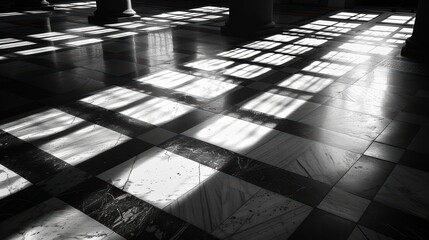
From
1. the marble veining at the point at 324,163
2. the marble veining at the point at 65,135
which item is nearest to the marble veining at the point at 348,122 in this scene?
the marble veining at the point at 324,163

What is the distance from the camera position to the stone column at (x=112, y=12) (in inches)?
464

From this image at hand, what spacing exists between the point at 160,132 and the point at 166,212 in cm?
145

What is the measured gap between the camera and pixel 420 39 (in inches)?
287

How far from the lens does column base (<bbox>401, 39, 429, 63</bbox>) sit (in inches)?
280

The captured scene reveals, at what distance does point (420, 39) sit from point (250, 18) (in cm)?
385

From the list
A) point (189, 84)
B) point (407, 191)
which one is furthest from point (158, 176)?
point (189, 84)

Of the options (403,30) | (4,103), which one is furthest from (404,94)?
(403,30)

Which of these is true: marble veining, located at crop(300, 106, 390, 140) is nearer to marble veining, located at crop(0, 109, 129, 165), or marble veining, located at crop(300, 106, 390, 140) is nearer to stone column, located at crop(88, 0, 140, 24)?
marble veining, located at crop(0, 109, 129, 165)

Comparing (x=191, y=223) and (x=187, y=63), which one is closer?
(x=191, y=223)

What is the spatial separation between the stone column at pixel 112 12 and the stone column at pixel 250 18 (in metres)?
4.02

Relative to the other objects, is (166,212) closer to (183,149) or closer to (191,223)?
(191,223)

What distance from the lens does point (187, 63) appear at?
6.92 metres

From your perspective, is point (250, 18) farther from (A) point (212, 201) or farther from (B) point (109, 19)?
(A) point (212, 201)

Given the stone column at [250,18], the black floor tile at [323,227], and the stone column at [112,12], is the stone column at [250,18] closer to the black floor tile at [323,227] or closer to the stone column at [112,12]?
the stone column at [112,12]
